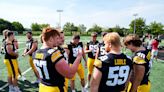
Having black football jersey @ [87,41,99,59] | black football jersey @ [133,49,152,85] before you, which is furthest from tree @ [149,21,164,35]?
black football jersey @ [133,49,152,85]

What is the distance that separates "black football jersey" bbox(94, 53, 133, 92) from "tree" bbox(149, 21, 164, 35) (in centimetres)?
7734

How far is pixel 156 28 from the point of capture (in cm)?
7875

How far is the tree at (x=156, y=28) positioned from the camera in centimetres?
7800

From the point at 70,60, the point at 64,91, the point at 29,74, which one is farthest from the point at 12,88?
the point at 64,91

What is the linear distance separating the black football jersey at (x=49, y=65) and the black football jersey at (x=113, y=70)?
2.18ft

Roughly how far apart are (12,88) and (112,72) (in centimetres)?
558

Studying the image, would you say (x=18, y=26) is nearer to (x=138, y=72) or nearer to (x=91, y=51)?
(x=91, y=51)

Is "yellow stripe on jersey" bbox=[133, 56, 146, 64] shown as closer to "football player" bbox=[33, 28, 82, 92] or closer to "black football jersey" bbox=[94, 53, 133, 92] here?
"black football jersey" bbox=[94, 53, 133, 92]

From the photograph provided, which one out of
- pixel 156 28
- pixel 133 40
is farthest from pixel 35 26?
pixel 133 40

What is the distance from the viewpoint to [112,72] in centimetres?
358

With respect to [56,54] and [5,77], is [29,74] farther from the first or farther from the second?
[56,54]

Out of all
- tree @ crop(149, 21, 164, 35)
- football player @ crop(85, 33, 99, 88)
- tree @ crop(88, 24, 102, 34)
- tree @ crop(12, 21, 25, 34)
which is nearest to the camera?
football player @ crop(85, 33, 99, 88)

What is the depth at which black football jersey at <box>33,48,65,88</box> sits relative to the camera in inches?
149

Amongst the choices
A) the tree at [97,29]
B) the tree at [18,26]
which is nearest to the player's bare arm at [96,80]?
the tree at [97,29]
